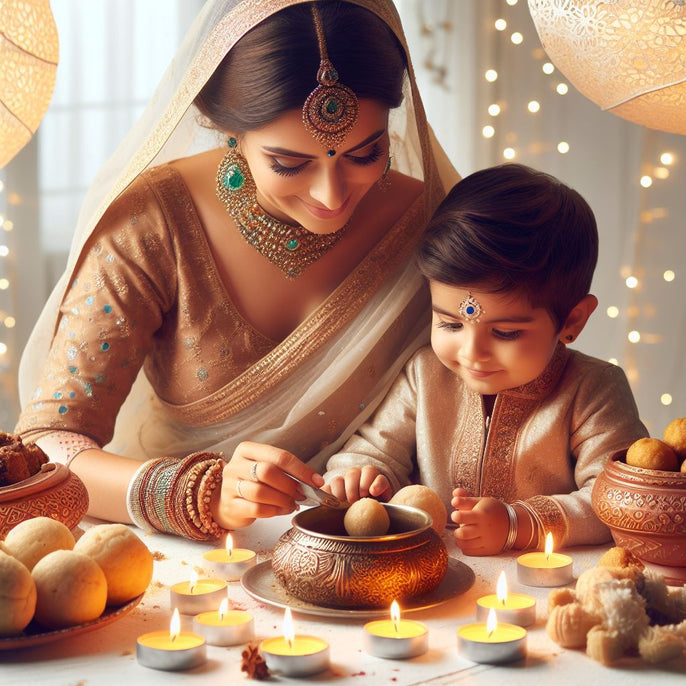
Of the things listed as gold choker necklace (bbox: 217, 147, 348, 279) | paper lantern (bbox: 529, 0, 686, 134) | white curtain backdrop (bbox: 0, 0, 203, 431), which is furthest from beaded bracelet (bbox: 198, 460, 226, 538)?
white curtain backdrop (bbox: 0, 0, 203, 431)

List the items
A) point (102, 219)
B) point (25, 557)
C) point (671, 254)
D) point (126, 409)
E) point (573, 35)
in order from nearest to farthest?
point (25, 557), point (573, 35), point (102, 219), point (126, 409), point (671, 254)

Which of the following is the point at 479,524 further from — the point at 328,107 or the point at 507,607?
the point at 328,107

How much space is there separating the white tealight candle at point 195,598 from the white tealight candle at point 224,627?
0.04 m

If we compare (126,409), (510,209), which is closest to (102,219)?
(126,409)

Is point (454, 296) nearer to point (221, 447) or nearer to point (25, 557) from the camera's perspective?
point (221, 447)

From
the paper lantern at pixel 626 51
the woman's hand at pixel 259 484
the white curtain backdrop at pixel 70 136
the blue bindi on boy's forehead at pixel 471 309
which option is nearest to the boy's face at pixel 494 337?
the blue bindi on boy's forehead at pixel 471 309

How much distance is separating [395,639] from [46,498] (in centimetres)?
51

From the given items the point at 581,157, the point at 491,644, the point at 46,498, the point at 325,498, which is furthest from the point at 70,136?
the point at 491,644

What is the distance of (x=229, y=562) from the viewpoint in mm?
1347

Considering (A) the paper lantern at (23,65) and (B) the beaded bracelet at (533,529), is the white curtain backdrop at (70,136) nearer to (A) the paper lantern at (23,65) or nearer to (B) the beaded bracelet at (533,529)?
(A) the paper lantern at (23,65)

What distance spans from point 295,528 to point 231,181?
84 centimetres

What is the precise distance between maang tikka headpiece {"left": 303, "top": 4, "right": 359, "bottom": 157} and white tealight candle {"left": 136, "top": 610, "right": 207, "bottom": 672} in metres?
0.82

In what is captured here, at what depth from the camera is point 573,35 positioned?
174 cm

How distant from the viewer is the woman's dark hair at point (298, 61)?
1634 mm
